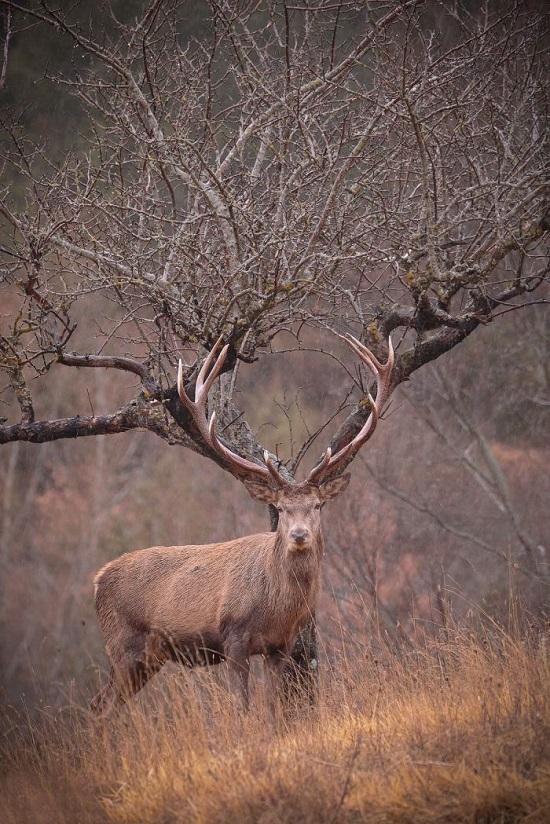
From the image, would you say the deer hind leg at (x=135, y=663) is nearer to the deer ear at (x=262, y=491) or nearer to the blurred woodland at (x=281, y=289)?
the blurred woodland at (x=281, y=289)

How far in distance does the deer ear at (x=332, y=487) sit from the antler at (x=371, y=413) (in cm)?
8

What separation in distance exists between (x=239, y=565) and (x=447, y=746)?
9.92ft

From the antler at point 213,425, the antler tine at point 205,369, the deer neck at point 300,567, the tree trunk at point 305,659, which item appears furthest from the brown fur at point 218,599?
the antler tine at point 205,369

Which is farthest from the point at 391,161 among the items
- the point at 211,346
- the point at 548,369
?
the point at 548,369

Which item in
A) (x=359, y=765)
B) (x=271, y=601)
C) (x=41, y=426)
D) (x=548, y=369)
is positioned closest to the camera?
(x=359, y=765)

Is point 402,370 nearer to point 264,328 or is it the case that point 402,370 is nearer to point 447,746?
point 264,328

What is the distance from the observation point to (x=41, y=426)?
8547mm

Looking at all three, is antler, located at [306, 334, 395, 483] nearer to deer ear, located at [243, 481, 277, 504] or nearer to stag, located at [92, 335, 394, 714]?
stag, located at [92, 335, 394, 714]

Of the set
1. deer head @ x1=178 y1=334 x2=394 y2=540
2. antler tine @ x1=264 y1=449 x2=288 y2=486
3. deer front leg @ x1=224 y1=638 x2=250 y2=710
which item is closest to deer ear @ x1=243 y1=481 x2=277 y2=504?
deer head @ x1=178 y1=334 x2=394 y2=540

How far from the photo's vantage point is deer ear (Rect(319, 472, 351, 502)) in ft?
26.3

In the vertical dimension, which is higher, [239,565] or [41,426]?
[41,426]

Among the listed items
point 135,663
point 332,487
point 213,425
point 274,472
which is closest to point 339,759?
point 274,472

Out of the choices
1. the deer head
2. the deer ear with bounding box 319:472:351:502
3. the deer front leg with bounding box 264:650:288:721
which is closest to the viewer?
the deer front leg with bounding box 264:650:288:721

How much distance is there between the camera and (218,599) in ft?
27.5
